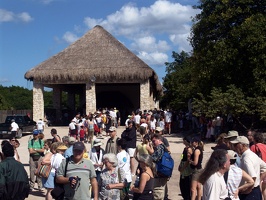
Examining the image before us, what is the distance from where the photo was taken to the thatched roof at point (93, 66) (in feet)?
98.0

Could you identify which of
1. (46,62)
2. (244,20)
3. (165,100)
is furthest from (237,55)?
(165,100)

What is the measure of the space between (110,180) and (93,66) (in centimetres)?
2426

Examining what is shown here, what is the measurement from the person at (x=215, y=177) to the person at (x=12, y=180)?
102 inches

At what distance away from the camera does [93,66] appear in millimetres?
30266

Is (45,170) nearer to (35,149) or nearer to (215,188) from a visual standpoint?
(35,149)

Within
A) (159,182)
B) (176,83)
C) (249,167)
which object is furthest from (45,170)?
(176,83)

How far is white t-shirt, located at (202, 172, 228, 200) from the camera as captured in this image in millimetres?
4785

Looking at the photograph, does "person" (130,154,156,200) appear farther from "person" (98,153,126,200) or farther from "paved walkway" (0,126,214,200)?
"paved walkway" (0,126,214,200)

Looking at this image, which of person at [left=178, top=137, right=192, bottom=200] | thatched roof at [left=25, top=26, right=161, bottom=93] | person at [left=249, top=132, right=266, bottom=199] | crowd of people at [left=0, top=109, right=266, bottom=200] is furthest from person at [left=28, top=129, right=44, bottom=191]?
thatched roof at [left=25, top=26, right=161, bottom=93]

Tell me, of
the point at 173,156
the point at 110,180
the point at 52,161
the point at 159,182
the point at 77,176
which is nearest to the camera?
the point at 77,176

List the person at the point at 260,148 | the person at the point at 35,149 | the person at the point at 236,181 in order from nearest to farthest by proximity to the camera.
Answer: the person at the point at 236,181
the person at the point at 260,148
the person at the point at 35,149

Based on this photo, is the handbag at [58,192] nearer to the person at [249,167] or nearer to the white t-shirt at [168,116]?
the person at [249,167]

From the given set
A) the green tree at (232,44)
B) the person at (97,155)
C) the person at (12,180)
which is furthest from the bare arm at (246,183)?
the green tree at (232,44)

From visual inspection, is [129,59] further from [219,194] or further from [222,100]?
[219,194]
